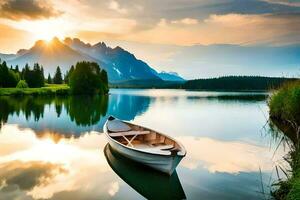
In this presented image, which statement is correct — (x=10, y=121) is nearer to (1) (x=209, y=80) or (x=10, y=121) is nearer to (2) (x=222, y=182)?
(2) (x=222, y=182)

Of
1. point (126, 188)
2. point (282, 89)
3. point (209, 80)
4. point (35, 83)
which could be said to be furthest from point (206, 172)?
point (209, 80)

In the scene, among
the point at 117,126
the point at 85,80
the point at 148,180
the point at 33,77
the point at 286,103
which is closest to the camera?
the point at 148,180

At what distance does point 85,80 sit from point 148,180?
6869 cm

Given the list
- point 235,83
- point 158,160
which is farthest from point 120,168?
point 235,83

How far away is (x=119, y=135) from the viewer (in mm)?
16625

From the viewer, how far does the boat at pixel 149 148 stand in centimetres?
1187

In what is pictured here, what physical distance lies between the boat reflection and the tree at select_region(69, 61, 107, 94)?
65418mm

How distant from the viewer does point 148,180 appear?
40.2ft

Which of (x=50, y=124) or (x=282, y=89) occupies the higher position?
(x=282, y=89)

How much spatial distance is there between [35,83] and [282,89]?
69745 millimetres

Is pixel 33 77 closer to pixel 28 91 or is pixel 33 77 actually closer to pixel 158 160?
pixel 28 91

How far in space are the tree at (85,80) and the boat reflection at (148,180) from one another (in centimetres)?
6542

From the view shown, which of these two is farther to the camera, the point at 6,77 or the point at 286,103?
the point at 6,77

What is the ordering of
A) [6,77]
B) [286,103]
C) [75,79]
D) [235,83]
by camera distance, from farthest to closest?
[235,83]
[75,79]
[6,77]
[286,103]
